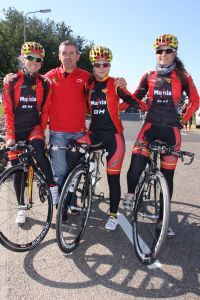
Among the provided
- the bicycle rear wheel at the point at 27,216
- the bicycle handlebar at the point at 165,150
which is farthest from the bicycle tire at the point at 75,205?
the bicycle handlebar at the point at 165,150

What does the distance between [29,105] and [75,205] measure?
1427 millimetres

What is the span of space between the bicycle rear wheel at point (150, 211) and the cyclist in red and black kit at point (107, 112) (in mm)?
589

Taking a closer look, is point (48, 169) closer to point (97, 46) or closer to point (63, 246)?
point (63, 246)

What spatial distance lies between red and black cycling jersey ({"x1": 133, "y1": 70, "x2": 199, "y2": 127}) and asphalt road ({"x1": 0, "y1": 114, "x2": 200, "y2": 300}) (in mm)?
1590

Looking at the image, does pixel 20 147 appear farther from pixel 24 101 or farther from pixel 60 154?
pixel 60 154

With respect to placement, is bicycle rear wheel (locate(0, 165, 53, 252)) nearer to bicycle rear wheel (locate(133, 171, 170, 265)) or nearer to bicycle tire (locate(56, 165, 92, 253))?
bicycle tire (locate(56, 165, 92, 253))

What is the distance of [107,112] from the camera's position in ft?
16.7

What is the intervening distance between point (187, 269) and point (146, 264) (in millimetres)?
449

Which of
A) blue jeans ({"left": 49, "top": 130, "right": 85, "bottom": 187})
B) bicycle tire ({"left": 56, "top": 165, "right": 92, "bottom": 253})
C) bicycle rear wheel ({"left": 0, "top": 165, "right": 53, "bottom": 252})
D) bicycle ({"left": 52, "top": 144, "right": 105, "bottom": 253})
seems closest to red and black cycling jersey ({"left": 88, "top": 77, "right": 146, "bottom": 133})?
bicycle ({"left": 52, "top": 144, "right": 105, "bottom": 253})

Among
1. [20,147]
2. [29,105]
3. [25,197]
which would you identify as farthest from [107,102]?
[25,197]

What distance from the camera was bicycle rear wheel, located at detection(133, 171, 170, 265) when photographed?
13.9 feet

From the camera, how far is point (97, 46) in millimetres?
5102

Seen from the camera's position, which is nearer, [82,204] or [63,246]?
[63,246]

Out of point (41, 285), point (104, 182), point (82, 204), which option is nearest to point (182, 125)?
point (82, 204)
